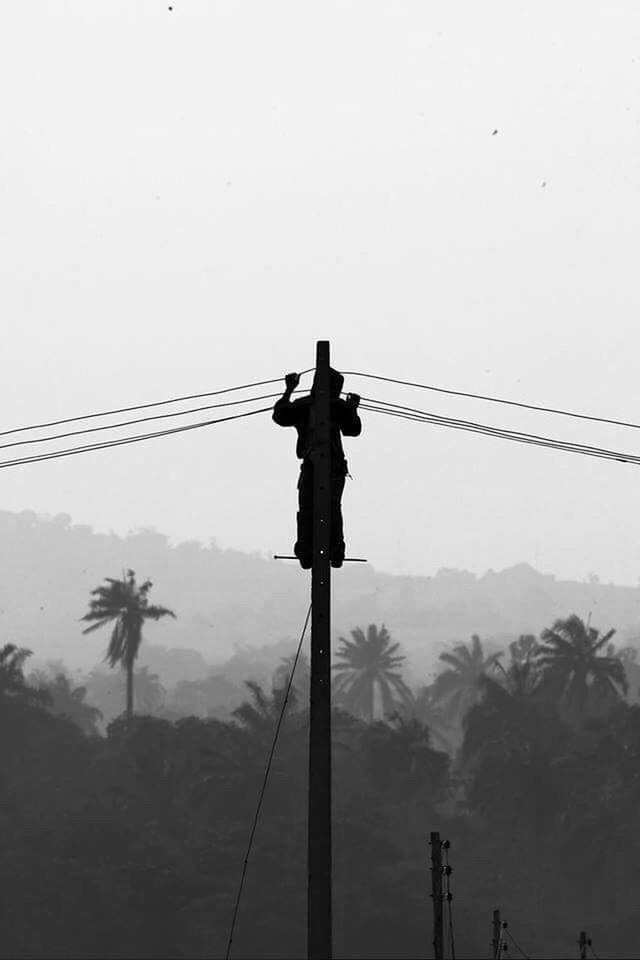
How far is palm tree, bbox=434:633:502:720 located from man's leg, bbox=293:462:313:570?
149 meters

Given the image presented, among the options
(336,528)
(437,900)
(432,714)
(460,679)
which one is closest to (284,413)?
(336,528)

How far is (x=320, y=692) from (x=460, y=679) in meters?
154

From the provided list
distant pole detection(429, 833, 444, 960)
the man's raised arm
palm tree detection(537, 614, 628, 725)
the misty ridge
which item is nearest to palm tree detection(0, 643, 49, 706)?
the misty ridge

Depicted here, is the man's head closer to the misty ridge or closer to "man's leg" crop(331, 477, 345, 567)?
"man's leg" crop(331, 477, 345, 567)

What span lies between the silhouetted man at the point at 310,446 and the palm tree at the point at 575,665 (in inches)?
4647

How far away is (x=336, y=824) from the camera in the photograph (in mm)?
124938

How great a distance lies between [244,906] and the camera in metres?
123

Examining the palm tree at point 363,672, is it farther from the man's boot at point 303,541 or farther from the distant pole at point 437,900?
the man's boot at point 303,541

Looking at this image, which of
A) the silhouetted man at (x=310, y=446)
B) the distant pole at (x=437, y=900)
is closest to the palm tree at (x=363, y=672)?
the distant pole at (x=437, y=900)

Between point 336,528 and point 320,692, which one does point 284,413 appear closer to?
point 336,528

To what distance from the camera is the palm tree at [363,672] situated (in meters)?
148

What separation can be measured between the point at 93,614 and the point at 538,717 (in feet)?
138

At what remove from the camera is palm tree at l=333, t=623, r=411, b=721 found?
14812 cm

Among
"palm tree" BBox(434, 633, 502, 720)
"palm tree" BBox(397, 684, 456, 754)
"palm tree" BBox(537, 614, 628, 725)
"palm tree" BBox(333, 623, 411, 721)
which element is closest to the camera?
"palm tree" BBox(537, 614, 628, 725)
